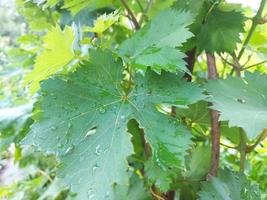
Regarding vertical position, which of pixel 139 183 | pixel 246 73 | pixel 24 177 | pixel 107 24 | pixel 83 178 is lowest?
pixel 24 177

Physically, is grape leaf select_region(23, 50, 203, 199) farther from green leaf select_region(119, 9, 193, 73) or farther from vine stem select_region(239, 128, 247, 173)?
vine stem select_region(239, 128, 247, 173)

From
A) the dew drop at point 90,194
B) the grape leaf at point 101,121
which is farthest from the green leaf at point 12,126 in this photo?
the dew drop at point 90,194

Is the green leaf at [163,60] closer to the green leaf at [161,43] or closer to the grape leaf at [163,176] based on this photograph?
the green leaf at [161,43]

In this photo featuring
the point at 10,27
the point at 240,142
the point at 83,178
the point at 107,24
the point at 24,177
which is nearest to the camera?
the point at 83,178

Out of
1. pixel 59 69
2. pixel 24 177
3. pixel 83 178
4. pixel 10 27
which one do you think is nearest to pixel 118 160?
pixel 83 178

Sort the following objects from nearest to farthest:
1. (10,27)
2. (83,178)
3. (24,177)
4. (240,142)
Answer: (83,178), (240,142), (24,177), (10,27)

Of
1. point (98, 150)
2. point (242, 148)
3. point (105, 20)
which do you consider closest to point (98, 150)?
point (98, 150)

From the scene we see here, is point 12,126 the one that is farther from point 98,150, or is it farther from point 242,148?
point 242,148

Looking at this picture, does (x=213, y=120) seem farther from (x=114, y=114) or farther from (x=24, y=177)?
(x=24, y=177)
